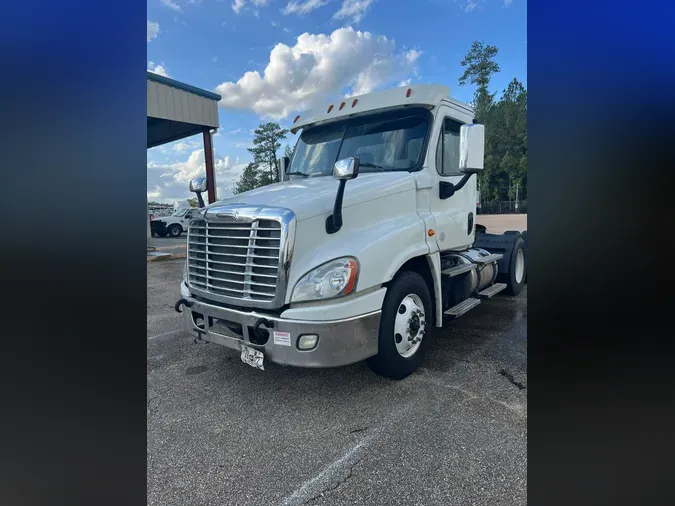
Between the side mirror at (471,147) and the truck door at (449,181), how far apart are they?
1.62 feet

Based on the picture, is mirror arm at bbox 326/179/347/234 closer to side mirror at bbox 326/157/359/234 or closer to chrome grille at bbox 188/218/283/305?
side mirror at bbox 326/157/359/234

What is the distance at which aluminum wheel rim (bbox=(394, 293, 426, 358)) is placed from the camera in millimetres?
3367

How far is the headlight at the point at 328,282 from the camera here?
2881 millimetres

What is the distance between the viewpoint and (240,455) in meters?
2.49

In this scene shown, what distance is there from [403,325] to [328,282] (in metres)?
0.92

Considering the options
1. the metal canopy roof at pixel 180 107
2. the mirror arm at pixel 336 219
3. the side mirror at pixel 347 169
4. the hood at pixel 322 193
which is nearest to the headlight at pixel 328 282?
the mirror arm at pixel 336 219

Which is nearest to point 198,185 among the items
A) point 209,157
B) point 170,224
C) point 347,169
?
point 347,169

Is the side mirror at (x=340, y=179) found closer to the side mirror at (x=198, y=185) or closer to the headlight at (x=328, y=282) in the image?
the headlight at (x=328, y=282)

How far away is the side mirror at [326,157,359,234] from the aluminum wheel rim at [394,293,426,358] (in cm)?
91

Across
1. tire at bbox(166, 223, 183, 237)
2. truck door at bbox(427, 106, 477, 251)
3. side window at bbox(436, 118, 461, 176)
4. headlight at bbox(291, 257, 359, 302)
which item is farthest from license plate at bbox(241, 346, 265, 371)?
Result: tire at bbox(166, 223, 183, 237)

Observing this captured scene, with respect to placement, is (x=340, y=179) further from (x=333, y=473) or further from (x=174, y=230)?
(x=174, y=230)
